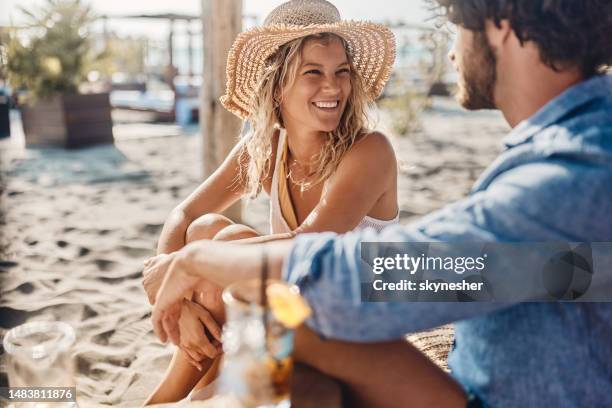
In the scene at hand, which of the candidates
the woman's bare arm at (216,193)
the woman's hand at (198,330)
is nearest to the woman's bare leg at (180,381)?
the woman's hand at (198,330)

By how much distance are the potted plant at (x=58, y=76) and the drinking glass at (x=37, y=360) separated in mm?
5950

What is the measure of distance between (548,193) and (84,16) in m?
8.13

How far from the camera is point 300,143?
7.45ft

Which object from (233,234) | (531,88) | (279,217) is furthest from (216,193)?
(531,88)

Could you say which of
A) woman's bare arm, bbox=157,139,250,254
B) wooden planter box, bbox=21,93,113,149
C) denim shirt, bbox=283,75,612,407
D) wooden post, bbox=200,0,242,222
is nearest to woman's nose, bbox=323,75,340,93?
woman's bare arm, bbox=157,139,250,254

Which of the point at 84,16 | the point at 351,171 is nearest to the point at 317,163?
the point at 351,171

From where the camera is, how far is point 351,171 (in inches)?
73.9

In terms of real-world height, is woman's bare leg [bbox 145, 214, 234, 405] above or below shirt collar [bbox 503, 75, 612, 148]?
below

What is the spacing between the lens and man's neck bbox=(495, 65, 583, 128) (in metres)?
1.08

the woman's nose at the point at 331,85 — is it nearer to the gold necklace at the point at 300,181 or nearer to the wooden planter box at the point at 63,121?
the gold necklace at the point at 300,181

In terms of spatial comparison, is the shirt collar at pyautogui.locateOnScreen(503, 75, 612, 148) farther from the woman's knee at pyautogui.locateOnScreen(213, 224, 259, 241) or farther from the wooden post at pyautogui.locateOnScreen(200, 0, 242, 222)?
the wooden post at pyautogui.locateOnScreen(200, 0, 242, 222)

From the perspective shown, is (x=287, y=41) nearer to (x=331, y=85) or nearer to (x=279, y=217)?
(x=331, y=85)

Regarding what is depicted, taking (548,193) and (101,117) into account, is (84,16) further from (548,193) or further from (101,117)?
(548,193)

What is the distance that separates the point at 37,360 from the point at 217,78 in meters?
2.33
